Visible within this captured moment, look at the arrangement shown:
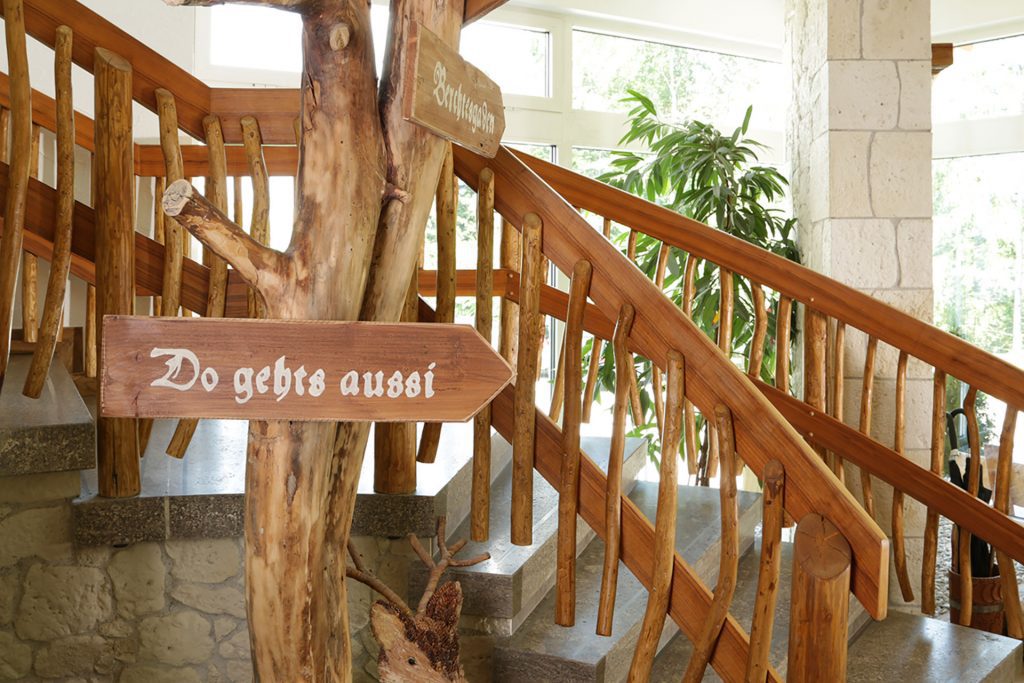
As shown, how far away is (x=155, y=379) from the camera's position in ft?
4.36

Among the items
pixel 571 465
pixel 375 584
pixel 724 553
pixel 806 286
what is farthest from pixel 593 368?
pixel 375 584

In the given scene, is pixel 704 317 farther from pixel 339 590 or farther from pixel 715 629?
pixel 339 590

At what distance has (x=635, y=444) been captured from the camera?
10.5ft

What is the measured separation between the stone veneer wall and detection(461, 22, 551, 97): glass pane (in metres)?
3.85

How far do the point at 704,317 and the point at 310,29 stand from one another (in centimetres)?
305

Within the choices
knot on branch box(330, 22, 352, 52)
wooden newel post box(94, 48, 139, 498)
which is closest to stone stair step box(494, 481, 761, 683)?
wooden newel post box(94, 48, 139, 498)

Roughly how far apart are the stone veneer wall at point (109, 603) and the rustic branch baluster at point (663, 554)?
70cm

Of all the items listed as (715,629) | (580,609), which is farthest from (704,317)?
(715,629)

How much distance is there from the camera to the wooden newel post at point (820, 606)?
5.25ft

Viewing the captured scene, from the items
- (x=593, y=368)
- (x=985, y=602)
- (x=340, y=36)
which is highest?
(x=340, y=36)

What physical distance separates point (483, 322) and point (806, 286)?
1.26m

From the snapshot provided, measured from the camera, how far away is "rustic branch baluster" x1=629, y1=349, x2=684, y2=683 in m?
1.93

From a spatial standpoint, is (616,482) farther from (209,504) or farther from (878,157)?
(878,157)

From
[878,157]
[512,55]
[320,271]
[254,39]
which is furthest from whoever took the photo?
[512,55]
